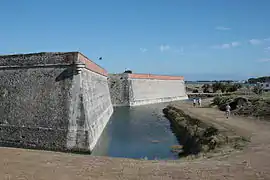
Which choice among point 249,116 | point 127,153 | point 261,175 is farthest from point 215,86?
point 261,175

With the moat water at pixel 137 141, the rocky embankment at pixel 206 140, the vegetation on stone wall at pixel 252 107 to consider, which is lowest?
the moat water at pixel 137 141

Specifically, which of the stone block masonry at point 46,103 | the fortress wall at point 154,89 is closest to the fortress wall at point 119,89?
the fortress wall at point 154,89

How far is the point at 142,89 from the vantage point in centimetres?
4538

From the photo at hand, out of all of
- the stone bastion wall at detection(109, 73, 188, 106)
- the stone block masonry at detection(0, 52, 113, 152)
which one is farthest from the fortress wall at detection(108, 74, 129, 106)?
the stone block masonry at detection(0, 52, 113, 152)

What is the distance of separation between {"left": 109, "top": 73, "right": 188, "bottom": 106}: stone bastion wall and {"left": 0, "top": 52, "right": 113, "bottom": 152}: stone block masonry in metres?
25.0

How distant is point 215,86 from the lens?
66.2 metres

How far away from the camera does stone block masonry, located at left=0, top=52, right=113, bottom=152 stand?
13.5m

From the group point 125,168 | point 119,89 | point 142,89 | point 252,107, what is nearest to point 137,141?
point 125,168

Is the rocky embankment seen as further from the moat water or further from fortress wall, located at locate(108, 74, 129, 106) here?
fortress wall, located at locate(108, 74, 129, 106)

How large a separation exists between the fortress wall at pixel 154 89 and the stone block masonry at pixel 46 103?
84.4ft

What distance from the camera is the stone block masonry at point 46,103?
44.4ft

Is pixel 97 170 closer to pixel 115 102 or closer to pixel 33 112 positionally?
pixel 33 112

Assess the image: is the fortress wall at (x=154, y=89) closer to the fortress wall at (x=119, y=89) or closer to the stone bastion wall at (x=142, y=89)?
the stone bastion wall at (x=142, y=89)

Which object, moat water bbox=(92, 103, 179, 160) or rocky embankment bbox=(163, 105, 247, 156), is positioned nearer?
rocky embankment bbox=(163, 105, 247, 156)
